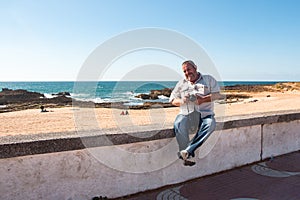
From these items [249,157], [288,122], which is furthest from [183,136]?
[288,122]

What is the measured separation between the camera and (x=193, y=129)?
2828 millimetres

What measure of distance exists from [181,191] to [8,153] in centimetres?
164

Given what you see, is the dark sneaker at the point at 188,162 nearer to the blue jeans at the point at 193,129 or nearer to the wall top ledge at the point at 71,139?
the blue jeans at the point at 193,129

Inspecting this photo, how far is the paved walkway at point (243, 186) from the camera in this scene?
2.62m

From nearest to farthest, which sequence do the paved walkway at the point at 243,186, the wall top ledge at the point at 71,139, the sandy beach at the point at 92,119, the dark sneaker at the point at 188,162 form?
the wall top ledge at the point at 71,139 < the paved walkway at the point at 243,186 < the dark sneaker at the point at 188,162 < the sandy beach at the point at 92,119

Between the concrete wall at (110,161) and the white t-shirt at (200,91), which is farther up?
the white t-shirt at (200,91)

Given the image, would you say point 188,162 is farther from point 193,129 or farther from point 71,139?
point 71,139

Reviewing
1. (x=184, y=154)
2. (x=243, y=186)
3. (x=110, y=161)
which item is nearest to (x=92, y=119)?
(x=110, y=161)

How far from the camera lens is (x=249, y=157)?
354 cm

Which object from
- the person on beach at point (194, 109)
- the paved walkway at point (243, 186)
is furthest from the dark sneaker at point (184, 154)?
the paved walkway at point (243, 186)

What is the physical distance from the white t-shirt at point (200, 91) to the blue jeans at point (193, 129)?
0.05 m

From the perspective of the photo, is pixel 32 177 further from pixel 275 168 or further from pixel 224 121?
pixel 275 168

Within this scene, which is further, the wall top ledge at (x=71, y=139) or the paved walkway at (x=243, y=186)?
the paved walkway at (x=243, y=186)

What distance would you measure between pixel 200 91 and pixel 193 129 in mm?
410
